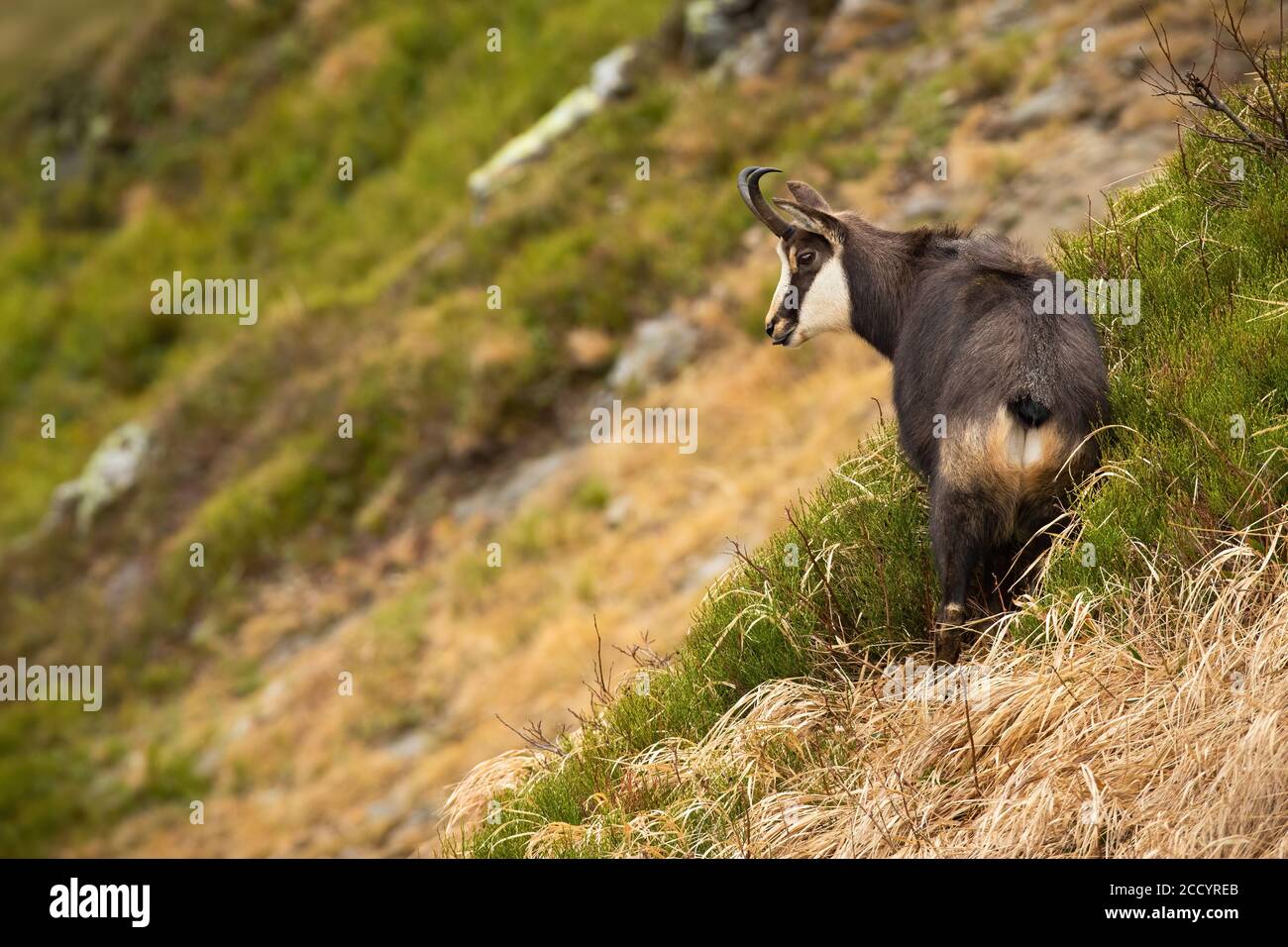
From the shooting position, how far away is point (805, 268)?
24.7ft

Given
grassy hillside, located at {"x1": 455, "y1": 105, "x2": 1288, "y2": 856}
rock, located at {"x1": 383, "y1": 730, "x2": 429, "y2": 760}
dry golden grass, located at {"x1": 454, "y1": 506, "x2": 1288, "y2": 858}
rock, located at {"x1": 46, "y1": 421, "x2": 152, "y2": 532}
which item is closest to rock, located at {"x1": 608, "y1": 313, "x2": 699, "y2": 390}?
rock, located at {"x1": 383, "y1": 730, "x2": 429, "y2": 760}

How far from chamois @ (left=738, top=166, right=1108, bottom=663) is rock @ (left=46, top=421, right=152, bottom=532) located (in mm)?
20411

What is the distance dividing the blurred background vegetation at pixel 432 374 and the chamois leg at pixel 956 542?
321 inches

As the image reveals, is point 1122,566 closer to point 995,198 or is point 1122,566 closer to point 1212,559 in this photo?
point 1212,559

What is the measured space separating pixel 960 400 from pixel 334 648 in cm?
1435

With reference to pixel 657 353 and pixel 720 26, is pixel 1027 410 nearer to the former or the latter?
pixel 657 353

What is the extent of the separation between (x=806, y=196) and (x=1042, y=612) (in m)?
3.09

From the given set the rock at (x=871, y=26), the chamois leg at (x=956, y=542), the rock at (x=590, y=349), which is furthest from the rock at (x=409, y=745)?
the rock at (x=871, y=26)

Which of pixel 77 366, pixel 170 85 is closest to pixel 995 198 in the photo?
pixel 77 366

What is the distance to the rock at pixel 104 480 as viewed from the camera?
80.2 feet

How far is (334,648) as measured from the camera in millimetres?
18953

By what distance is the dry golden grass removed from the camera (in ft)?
15.5

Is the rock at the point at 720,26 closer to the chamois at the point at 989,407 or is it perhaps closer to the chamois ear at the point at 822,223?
the chamois ear at the point at 822,223

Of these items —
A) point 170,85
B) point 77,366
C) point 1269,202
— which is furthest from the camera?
point 170,85
